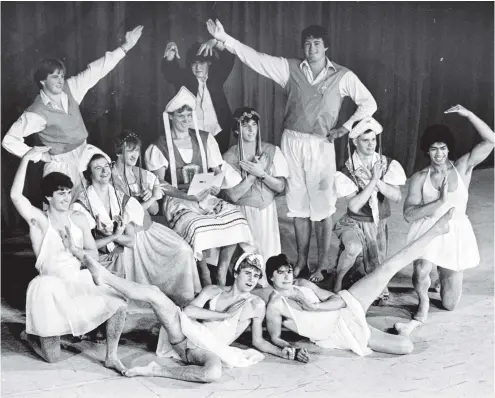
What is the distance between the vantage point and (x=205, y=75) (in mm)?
7512

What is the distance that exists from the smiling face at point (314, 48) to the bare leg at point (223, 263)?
1.46 m

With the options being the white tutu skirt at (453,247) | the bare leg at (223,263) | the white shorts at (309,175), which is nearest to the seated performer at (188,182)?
the bare leg at (223,263)

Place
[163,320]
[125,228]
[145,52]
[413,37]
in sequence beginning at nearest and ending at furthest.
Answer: [163,320]
[125,228]
[145,52]
[413,37]

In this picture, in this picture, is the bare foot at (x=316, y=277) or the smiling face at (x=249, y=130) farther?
the bare foot at (x=316, y=277)

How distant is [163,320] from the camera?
650 centimetres

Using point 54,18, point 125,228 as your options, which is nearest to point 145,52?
point 54,18

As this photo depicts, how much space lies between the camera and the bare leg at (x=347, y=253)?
24.0 feet

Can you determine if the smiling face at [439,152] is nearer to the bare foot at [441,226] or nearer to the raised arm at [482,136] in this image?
the raised arm at [482,136]

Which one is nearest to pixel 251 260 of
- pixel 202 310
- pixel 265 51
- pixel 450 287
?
pixel 202 310

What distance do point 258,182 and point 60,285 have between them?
5.52 ft

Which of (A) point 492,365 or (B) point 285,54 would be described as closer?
Answer: (A) point 492,365

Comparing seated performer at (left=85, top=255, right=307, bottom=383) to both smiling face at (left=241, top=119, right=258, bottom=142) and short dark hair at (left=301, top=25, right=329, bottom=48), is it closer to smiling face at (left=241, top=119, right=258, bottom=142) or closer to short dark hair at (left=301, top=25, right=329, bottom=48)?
smiling face at (left=241, top=119, right=258, bottom=142)

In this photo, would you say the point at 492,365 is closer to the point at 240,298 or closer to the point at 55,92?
the point at 240,298

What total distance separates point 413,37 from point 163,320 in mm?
3247
